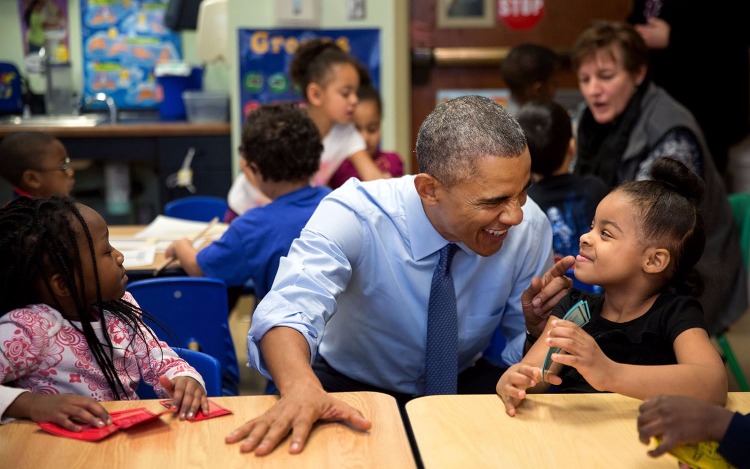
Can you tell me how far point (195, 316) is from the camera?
7.73ft

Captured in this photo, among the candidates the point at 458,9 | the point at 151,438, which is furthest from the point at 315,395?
the point at 458,9

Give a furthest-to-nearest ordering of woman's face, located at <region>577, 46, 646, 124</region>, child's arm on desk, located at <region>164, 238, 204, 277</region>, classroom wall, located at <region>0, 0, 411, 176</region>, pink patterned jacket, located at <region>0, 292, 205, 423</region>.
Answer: classroom wall, located at <region>0, 0, 411, 176</region> → woman's face, located at <region>577, 46, 646, 124</region> → child's arm on desk, located at <region>164, 238, 204, 277</region> → pink patterned jacket, located at <region>0, 292, 205, 423</region>

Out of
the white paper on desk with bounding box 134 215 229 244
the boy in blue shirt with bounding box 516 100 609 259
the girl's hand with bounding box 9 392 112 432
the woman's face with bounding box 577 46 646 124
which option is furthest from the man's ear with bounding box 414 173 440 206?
the woman's face with bounding box 577 46 646 124

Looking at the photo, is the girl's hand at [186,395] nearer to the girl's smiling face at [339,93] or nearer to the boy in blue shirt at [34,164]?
the boy in blue shirt at [34,164]

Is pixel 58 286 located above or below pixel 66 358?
above

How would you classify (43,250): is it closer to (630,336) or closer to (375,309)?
(375,309)

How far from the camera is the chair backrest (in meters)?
3.98

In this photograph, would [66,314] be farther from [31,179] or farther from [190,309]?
[31,179]

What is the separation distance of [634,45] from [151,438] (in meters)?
2.51

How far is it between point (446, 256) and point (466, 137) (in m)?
0.30

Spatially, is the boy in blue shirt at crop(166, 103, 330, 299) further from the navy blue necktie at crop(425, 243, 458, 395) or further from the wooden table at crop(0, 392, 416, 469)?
the wooden table at crop(0, 392, 416, 469)

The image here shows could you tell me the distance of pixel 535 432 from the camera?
1358 millimetres

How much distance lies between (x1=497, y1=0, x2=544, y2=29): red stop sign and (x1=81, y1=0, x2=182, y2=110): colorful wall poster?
6.86 ft

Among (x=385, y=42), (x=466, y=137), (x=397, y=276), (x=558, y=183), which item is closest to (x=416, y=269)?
(x=397, y=276)
